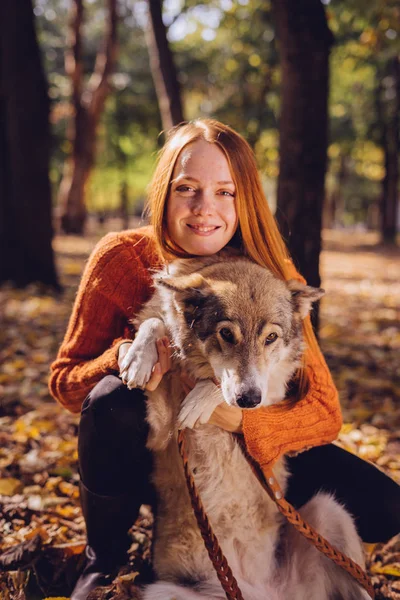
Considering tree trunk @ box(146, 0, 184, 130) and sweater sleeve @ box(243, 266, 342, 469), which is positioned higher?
tree trunk @ box(146, 0, 184, 130)

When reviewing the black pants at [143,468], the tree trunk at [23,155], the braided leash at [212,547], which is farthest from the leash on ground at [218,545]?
the tree trunk at [23,155]

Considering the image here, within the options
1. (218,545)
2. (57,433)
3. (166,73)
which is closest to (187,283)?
(218,545)

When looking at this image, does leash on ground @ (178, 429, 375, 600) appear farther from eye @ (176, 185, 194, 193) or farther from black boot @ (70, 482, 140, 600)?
eye @ (176, 185, 194, 193)

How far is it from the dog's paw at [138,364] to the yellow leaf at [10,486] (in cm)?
139

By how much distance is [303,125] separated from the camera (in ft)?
12.8

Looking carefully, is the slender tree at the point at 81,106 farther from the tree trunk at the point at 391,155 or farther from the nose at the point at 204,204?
the nose at the point at 204,204

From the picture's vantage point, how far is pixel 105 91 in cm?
1479

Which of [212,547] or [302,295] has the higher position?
[302,295]

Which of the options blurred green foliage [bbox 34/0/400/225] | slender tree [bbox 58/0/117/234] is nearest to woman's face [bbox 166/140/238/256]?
blurred green foliage [bbox 34/0/400/225]

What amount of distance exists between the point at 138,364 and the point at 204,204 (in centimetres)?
79

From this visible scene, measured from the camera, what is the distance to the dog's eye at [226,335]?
2150 mm

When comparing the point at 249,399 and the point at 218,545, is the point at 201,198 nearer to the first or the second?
the point at 249,399

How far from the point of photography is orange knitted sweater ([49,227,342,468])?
92.2 inches

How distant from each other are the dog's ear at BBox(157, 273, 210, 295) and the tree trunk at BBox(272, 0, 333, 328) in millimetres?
1731
